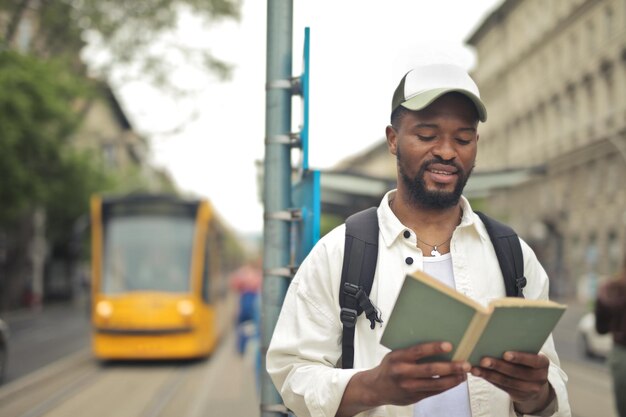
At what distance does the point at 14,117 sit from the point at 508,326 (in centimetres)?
2098

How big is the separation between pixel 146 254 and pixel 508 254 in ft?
40.1

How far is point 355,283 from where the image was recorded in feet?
7.38

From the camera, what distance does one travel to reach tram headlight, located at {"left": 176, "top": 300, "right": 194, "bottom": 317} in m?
14.1

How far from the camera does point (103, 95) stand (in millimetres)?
25375

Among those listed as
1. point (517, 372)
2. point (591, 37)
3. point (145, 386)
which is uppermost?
point (591, 37)

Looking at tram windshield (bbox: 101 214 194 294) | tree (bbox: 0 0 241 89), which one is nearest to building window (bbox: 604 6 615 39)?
tree (bbox: 0 0 241 89)

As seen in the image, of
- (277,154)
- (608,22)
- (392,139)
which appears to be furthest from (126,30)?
(392,139)

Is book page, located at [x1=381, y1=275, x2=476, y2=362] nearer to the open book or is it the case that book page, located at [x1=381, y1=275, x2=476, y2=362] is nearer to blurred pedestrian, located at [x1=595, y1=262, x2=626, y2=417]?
the open book

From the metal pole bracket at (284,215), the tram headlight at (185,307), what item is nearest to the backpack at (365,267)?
the metal pole bracket at (284,215)

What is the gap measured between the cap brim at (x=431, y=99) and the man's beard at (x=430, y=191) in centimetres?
16

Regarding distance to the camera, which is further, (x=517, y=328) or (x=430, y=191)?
(x=430, y=191)

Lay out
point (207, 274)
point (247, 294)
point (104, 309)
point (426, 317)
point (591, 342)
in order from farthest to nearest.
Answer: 1. point (591, 342)
2. point (207, 274)
3. point (247, 294)
4. point (104, 309)
5. point (426, 317)

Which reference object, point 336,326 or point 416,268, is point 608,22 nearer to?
point 416,268

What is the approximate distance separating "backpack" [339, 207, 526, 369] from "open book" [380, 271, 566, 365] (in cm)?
32
